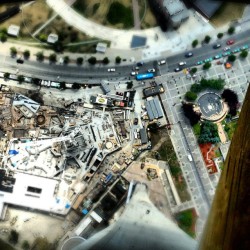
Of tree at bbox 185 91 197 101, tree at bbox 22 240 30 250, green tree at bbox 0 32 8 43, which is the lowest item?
tree at bbox 22 240 30 250

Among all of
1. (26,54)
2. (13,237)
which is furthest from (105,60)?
(13,237)

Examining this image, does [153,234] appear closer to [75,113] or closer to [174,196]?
[174,196]

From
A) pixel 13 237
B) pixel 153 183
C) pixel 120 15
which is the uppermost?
pixel 120 15

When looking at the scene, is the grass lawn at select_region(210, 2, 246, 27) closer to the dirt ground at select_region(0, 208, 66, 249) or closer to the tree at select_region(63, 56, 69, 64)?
the tree at select_region(63, 56, 69, 64)

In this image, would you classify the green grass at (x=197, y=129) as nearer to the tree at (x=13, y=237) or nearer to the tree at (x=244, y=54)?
the tree at (x=244, y=54)

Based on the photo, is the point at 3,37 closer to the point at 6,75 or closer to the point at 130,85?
the point at 6,75

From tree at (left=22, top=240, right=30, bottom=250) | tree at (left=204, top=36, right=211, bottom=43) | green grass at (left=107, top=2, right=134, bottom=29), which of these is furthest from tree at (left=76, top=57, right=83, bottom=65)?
tree at (left=22, top=240, right=30, bottom=250)
